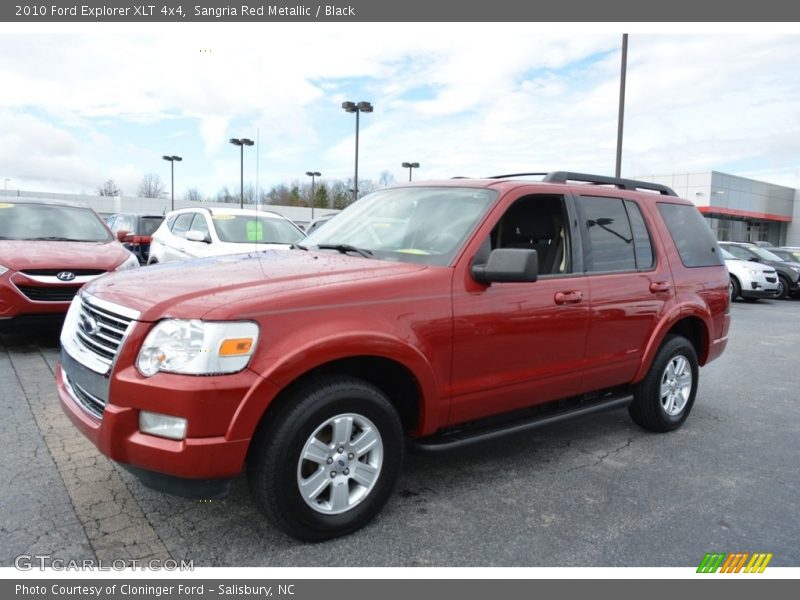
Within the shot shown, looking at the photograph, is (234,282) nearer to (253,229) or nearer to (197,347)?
(197,347)

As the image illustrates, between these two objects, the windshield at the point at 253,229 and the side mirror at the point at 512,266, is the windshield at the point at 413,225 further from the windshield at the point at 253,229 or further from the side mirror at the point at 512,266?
the windshield at the point at 253,229

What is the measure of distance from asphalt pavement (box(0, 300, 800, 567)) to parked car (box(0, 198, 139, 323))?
5.61 ft

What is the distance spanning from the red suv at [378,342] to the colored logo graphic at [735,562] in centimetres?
121

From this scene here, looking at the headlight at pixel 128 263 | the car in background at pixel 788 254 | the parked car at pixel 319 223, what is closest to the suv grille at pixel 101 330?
the parked car at pixel 319 223

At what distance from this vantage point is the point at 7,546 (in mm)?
2877

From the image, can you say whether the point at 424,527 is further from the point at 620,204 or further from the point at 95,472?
the point at 620,204

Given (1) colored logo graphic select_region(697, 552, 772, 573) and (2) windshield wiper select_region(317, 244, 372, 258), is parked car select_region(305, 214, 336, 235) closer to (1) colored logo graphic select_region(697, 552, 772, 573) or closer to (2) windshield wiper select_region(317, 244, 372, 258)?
(2) windshield wiper select_region(317, 244, 372, 258)

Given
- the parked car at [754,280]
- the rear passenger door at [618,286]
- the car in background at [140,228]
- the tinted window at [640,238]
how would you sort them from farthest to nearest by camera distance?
the car in background at [140,228] → the parked car at [754,280] → the tinted window at [640,238] → the rear passenger door at [618,286]

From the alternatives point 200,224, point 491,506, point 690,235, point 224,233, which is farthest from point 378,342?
point 200,224

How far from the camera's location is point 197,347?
8.77ft

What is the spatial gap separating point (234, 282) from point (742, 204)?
53.4 m

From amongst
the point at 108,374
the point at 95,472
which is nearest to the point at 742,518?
the point at 108,374

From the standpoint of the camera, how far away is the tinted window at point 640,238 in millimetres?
4715

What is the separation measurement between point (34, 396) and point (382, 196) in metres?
3.40
